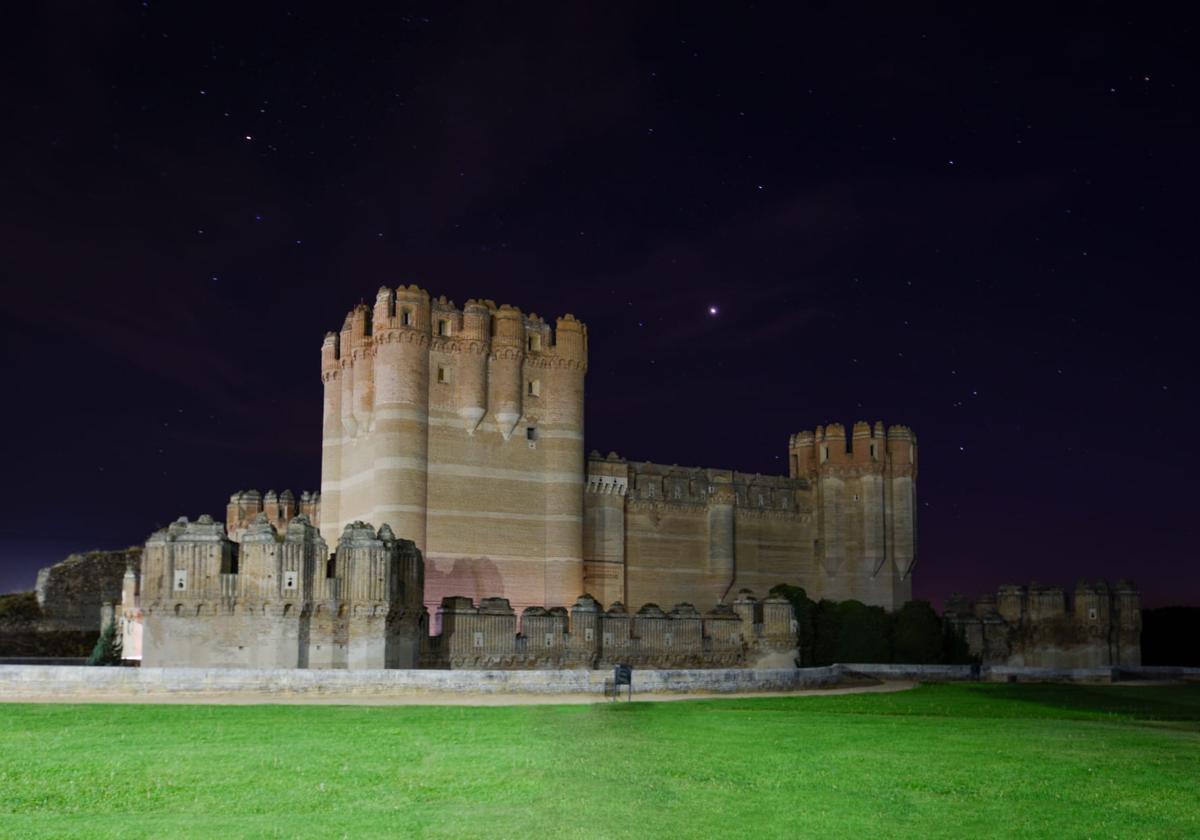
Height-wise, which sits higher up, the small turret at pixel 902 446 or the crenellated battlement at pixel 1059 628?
the small turret at pixel 902 446

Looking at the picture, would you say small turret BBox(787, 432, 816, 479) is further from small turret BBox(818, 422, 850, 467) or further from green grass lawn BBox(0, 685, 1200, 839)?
green grass lawn BBox(0, 685, 1200, 839)

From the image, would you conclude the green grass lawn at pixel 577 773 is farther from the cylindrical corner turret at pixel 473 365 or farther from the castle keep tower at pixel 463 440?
the cylindrical corner turret at pixel 473 365

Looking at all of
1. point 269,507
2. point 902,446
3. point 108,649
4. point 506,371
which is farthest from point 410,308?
point 902,446

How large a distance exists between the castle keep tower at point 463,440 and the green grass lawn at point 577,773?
67.8 ft

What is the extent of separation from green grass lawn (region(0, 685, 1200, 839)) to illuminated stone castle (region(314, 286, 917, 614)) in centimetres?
2085

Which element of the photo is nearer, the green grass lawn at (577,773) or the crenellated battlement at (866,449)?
the green grass lawn at (577,773)

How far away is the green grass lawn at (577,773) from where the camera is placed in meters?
11.6

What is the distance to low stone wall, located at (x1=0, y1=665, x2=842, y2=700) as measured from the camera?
79.4 feet

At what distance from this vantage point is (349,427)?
45.2 m

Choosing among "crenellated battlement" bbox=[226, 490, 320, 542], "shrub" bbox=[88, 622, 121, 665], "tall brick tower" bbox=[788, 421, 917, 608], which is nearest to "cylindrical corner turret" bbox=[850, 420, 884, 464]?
"tall brick tower" bbox=[788, 421, 917, 608]

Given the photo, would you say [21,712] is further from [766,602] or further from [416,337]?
[416,337]

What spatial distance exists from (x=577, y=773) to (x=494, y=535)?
29.7 m

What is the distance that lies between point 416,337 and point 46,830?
33.2 metres

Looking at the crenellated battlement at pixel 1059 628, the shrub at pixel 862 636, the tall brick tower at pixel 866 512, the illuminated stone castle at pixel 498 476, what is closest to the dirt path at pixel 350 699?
the shrub at pixel 862 636
